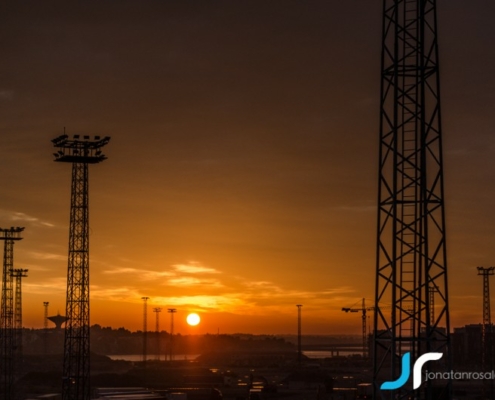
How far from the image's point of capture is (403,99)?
123ft

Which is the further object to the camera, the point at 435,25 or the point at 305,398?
the point at 305,398

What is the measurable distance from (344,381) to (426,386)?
320ft

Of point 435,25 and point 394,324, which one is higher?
point 435,25

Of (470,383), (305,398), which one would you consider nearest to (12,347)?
(305,398)

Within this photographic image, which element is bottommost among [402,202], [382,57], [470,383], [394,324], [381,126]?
[470,383]

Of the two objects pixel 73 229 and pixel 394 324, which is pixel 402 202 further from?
pixel 73 229

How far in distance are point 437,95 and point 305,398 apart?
226 feet

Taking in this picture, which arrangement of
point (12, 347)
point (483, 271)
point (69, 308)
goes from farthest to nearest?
point (483, 271), point (12, 347), point (69, 308)

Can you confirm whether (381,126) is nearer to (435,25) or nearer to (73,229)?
(435,25)

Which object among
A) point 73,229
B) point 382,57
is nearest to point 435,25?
point 382,57

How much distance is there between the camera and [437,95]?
37250 millimetres

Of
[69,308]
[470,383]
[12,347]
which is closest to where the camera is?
[69,308]

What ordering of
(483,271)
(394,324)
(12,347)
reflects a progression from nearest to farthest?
(394,324) → (12,347) → (483,271)

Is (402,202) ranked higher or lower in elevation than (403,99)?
lower
